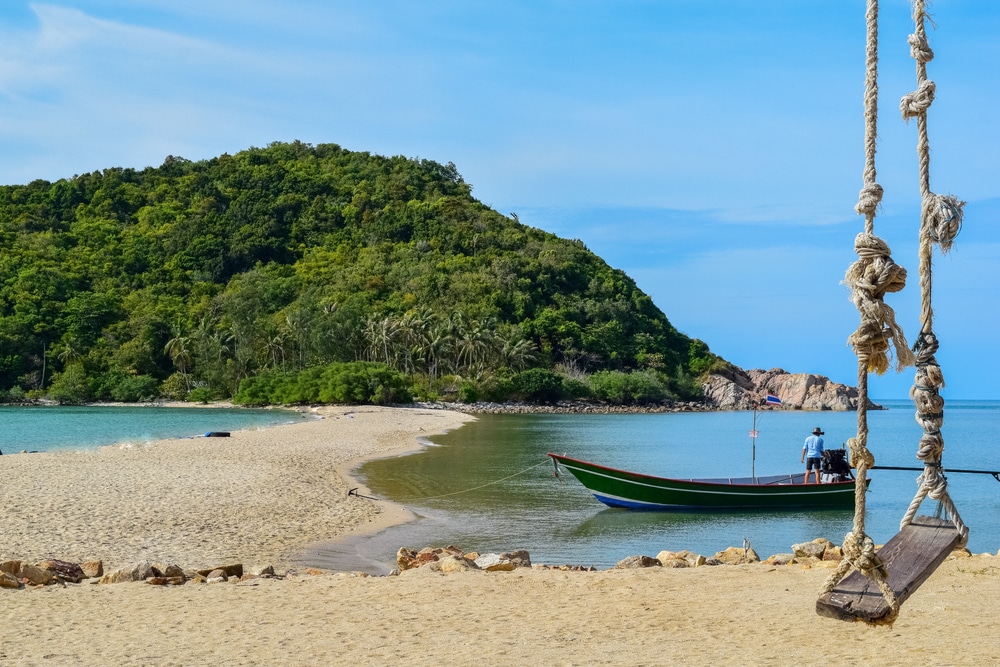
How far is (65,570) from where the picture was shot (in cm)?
838

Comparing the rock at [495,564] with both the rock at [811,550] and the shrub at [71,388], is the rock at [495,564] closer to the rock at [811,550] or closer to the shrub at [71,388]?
the rock at [811,550]

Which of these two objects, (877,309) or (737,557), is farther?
(737,557)

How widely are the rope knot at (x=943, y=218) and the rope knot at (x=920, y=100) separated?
38cm

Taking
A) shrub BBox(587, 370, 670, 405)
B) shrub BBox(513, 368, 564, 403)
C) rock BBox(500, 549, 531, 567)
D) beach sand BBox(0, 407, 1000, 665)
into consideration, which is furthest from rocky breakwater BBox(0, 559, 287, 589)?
shrub BBox(587, 370, 670, 405)

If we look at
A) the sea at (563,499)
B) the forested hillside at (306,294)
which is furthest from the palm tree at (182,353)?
the sea at (563,499)

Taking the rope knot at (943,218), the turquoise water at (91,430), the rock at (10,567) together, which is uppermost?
the rope knot at (943,218)

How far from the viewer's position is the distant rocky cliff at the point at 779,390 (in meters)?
94.9

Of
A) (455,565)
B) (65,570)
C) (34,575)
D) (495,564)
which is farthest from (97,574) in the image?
(495,564)

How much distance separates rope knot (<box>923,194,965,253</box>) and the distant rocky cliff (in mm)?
91414

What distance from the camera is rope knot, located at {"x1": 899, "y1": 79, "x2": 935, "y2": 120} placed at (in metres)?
4.00

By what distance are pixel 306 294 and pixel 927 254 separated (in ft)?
271

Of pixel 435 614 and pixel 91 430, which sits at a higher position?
pixel 435 614

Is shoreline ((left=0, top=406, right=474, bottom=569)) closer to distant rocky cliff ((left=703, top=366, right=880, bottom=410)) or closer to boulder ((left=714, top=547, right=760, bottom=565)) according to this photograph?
boulder ((left=714, top=547, right=760, bottom=565))

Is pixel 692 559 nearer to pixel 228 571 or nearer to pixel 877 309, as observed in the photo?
pixel 228 571
